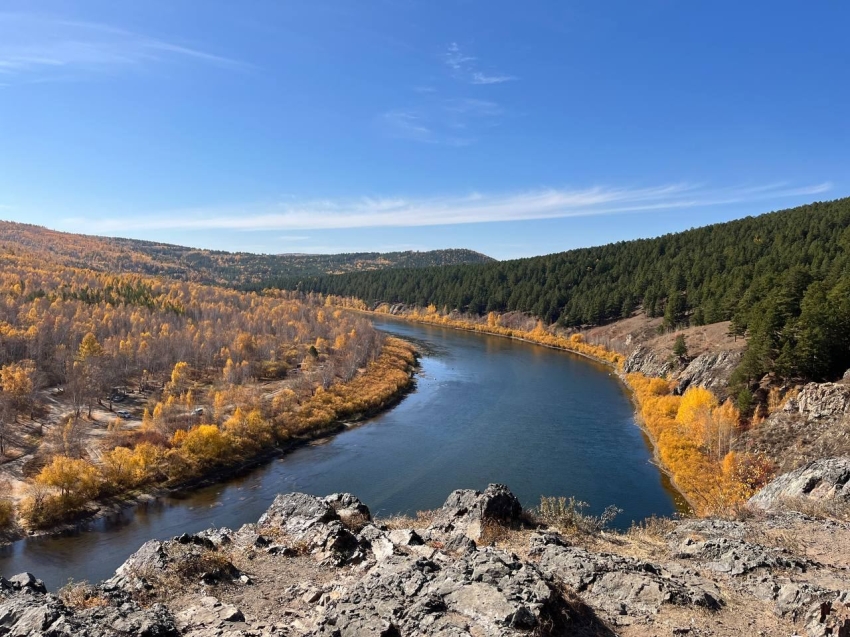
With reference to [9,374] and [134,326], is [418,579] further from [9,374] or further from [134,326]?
[134,326]

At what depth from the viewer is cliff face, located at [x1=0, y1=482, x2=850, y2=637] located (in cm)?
862

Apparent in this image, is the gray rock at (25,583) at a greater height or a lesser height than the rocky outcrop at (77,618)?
lesser

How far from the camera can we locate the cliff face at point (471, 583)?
339 inches

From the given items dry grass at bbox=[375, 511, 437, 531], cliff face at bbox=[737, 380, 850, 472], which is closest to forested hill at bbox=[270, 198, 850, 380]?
cliff face at bbox=[737, 380, 850, 472]

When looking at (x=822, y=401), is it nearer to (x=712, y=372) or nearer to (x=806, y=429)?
(x=806, y=429)

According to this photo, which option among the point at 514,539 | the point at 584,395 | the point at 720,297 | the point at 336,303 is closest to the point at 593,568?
the point at 514,539

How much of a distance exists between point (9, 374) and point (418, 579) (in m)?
58.9

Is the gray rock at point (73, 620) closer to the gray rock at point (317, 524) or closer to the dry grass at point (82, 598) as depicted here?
the dry grass at point (82, 598)

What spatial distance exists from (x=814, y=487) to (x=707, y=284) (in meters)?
77.7

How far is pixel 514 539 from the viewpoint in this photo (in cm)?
1483

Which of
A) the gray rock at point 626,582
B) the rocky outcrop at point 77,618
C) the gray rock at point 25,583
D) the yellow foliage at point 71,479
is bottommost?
the yellow foliage at point 71,479

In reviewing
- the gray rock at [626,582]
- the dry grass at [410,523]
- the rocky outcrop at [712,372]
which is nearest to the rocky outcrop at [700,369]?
the rocky outcrop at [712,372]

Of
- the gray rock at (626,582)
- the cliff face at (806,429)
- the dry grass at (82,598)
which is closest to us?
the gray rock at (626,582)

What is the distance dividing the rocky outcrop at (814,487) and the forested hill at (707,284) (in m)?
21.6
